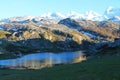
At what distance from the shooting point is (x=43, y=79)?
52.8 m

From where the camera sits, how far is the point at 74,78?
48.8 meters

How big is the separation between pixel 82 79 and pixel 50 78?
831cm

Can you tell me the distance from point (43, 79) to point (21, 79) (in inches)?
193

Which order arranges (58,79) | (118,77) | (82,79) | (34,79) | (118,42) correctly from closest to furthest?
1. (118,77)
2. (82,79)
3. (58,79)
4. (34,79)
5. (118,42)

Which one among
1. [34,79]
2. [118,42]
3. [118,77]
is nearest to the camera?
[118,77]

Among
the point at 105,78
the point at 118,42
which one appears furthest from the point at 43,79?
the point at 118,42

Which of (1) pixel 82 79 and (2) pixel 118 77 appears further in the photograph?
(1) pixel 82 79

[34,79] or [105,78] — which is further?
[34,79]

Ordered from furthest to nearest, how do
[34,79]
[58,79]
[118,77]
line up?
[34,79]
[58,79]
[118,77]

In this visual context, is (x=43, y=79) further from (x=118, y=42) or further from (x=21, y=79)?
(x=118, y=42)

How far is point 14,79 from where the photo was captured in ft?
186

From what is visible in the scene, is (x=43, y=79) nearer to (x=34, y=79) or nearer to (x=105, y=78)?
(x=34, y=79)

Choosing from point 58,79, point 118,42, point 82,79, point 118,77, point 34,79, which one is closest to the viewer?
point 118,77

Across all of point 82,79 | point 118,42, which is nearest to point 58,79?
point 82,79
